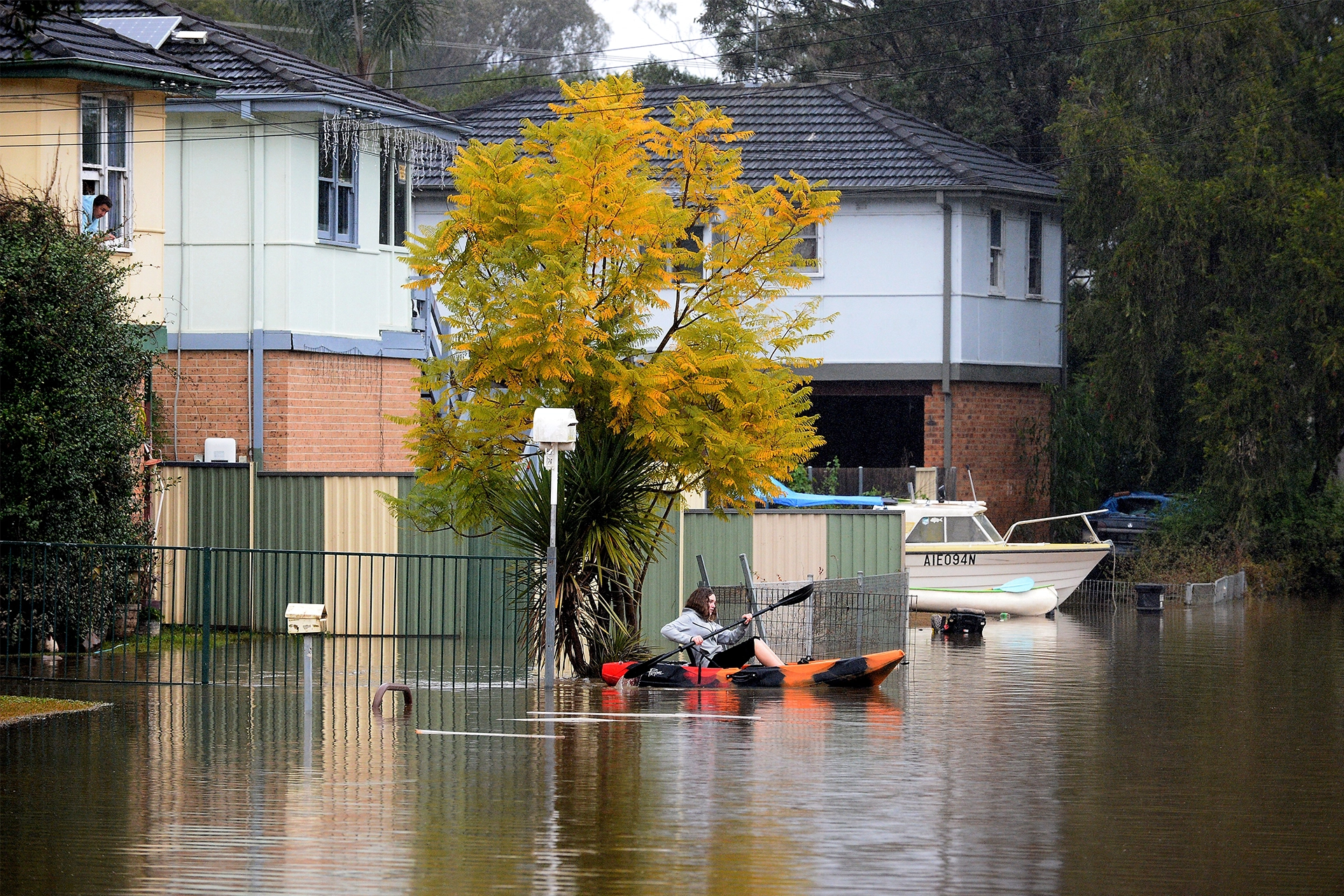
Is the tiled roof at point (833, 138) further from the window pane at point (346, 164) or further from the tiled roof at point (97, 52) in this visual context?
the tiled roof at point (97, 52)

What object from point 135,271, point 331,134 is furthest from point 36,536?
point 331,134

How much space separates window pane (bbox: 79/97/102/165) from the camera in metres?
23.4

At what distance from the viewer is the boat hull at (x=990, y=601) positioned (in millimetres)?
30797

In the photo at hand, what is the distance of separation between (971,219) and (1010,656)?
16.6 m

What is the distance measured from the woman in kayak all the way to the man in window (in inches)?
302

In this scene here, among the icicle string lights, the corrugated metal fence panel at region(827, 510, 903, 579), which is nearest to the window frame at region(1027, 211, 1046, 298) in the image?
the icicle string lights

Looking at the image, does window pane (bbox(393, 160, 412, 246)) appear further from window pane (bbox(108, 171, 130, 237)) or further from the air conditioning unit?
window pane (bbox(108, 171, 130, 237))

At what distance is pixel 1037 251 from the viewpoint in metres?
40.1

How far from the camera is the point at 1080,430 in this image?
129ft

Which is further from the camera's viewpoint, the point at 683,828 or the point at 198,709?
the point at 198,709

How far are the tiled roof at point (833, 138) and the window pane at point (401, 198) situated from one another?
8755 mm

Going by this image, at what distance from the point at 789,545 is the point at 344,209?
8613 millimetres

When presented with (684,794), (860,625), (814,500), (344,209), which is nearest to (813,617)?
(860,625)

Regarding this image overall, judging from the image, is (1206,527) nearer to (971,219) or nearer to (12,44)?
(971,219)
